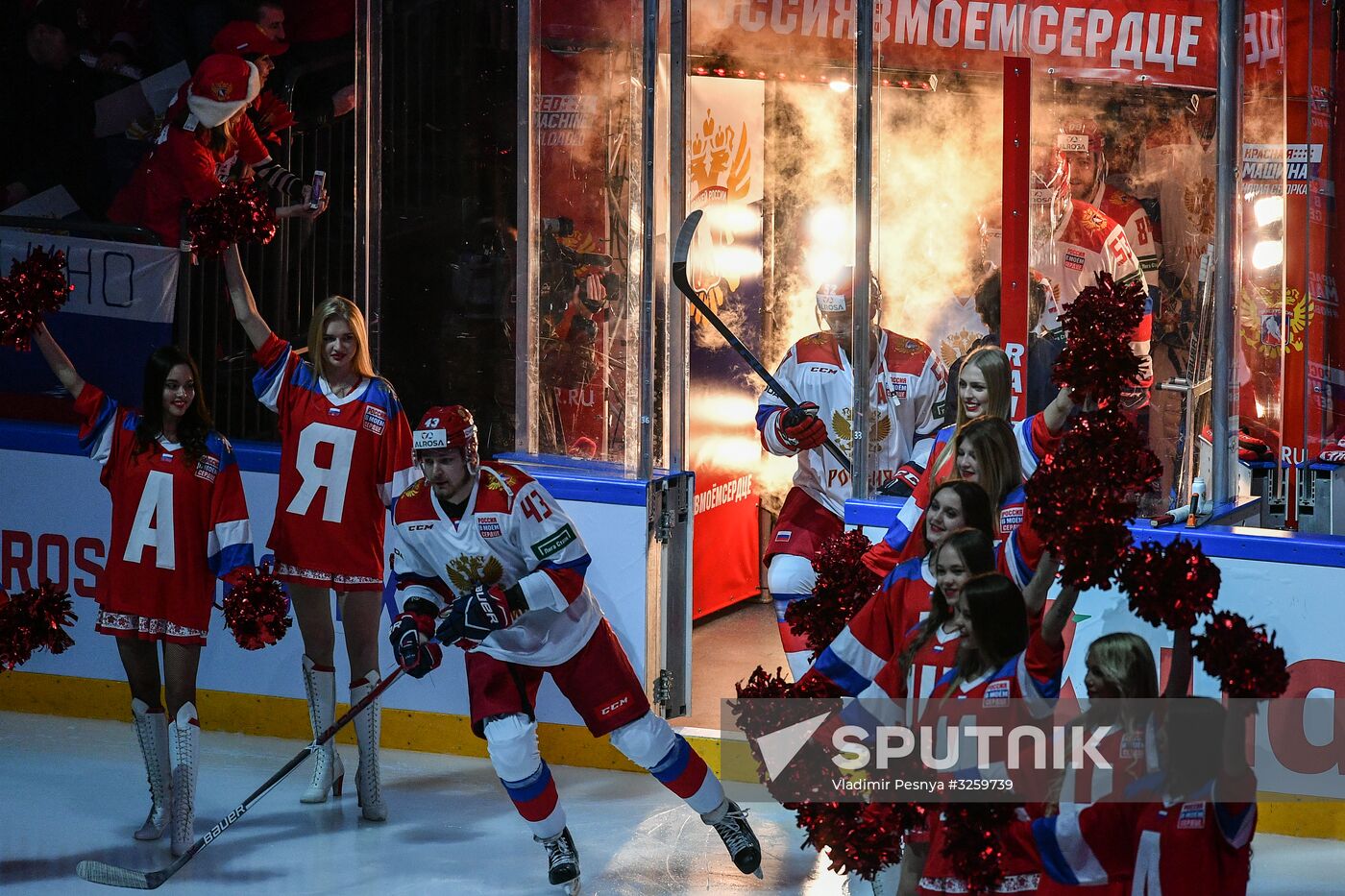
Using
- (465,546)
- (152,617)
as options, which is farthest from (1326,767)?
(152,617)

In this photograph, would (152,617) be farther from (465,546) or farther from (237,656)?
(237,656)

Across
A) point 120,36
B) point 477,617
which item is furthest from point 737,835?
point 120,36

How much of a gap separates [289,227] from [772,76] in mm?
2026

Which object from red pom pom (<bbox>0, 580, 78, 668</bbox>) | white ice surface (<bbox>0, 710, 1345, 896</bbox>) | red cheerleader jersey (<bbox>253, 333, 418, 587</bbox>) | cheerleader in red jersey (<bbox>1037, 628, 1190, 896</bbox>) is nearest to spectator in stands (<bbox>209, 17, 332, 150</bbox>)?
red cheerleader jersey (<bbox>253, 333, 418, 587</bbox>)

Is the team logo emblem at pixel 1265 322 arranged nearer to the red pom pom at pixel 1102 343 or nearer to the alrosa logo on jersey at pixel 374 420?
the red pom pom at pixel 1102 343

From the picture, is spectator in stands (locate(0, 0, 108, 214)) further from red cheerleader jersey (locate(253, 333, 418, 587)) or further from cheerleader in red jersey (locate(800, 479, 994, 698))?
cheerleader in red jersey (locate(800, 479, 994, 698))

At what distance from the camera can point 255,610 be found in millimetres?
4648

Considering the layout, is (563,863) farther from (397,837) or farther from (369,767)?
(369,767)

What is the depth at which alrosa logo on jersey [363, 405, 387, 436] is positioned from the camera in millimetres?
5152

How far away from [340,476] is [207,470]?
20.3 inches

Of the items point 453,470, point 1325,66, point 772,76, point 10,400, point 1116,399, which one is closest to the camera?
point 1116,399

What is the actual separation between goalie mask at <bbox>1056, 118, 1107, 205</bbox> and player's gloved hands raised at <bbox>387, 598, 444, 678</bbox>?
231 cm

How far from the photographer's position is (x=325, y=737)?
484 cm

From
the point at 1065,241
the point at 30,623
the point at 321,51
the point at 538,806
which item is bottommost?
the point at 538,806
